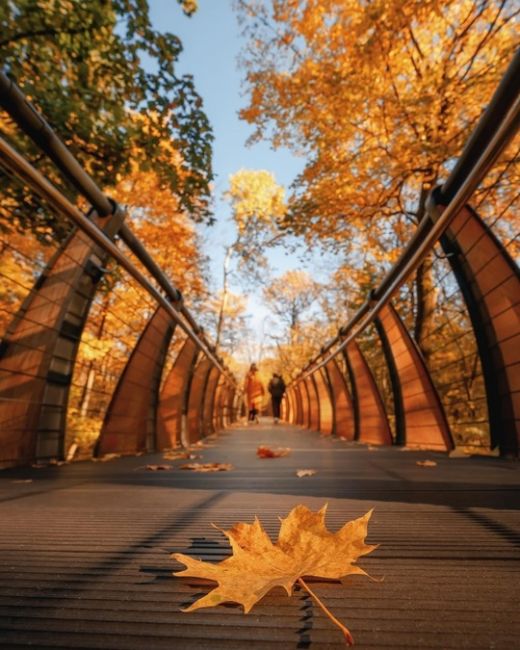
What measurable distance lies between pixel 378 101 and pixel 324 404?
Result: 288 inches

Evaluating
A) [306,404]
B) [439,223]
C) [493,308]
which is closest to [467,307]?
[493,308]

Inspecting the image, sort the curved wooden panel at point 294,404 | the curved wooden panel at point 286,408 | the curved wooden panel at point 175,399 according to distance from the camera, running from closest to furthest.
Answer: the curved wooden panel at point 175,399, the curved wooden panel at point 294,404, the curved wooden panel at point 286,408

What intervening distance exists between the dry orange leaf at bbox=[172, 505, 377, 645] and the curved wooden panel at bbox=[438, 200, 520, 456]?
7.83 ft

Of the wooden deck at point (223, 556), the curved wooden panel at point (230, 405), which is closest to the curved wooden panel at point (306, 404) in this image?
the curved wooden panel at point (230, 405)

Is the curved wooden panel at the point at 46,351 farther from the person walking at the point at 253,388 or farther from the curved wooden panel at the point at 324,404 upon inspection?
the person walking at the point at 253,388

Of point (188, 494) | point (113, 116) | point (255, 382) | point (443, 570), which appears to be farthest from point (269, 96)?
point (443, 570)

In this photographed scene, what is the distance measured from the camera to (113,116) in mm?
5688

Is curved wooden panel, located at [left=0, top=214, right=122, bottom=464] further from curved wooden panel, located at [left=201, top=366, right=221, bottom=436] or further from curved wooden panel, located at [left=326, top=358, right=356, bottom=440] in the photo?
curved wooden panel, located at [left=201, top=366, right=221, bottom=436]

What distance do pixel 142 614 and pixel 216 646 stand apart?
0.17 meters

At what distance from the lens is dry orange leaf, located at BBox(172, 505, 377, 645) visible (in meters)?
0.77

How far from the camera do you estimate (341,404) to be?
26.3 ft

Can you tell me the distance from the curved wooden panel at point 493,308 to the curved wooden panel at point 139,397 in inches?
111

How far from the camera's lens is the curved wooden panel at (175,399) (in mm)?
5004

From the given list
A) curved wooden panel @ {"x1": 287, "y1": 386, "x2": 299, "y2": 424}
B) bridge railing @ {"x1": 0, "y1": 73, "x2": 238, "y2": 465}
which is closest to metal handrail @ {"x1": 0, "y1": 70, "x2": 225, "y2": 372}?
bridge railing @ {"x1": 0, "y1": 73, "x2": 238, "y2": 465}
